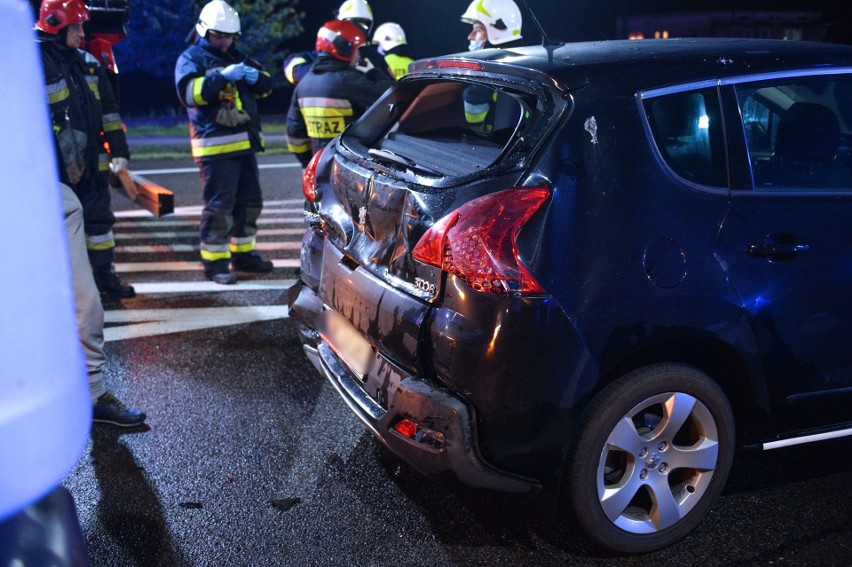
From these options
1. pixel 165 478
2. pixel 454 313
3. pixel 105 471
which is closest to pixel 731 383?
pixel 454 313

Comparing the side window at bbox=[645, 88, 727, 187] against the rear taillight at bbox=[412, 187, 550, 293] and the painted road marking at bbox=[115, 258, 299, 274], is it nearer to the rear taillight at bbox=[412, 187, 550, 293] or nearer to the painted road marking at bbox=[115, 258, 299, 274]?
the rear taillight at bbox=[412, 187, 550, 293]

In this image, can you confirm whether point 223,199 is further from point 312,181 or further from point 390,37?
point 390,37

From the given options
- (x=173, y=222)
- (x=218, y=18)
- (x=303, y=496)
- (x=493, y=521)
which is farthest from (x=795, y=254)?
(x=173, y=222)

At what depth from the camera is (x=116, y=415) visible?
3.74 meters

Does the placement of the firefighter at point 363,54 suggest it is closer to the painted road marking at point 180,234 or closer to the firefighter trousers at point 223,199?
the firefighter trousers at point 223,199

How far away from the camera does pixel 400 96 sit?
3578 mm

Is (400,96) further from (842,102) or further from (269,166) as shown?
(269,166)

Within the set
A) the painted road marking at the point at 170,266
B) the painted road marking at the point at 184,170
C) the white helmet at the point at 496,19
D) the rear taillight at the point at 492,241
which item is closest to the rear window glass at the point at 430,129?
the rear taillight at the point at 492,241

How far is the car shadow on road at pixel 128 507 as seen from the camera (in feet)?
9.22

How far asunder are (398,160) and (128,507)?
63.5 inches

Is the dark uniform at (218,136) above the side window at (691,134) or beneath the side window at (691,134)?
beneath

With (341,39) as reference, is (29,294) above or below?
above

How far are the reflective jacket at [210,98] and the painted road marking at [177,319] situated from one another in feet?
4.00

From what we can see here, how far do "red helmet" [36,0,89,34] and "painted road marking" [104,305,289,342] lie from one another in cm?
176
